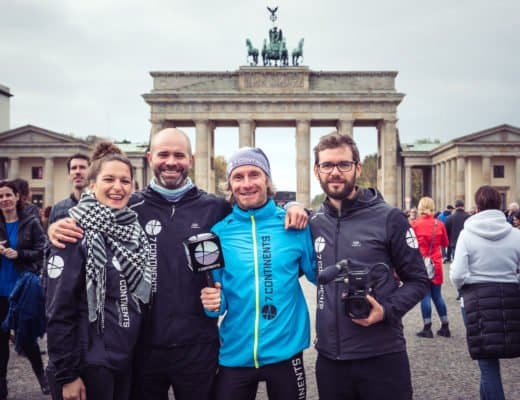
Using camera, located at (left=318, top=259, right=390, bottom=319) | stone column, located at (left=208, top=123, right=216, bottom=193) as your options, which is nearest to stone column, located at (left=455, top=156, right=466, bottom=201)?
stone column, located at (left=208, top=123, right=216, bottom=193)

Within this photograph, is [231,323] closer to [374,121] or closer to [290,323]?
[290,323]

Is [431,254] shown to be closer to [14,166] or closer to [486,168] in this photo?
[486,168]

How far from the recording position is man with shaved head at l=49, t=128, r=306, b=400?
4027 millimetres

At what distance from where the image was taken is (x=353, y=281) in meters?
3.48

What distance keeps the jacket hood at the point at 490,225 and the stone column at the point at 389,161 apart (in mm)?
47640

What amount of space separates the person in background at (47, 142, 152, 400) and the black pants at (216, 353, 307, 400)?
0.75 m

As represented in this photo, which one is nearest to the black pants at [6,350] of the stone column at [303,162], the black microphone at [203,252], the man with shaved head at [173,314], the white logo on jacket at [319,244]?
the man with shaved head at [173,314]

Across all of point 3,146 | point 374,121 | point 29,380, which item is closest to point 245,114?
point 374,121

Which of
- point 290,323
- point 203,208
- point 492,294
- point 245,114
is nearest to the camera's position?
point 290,323

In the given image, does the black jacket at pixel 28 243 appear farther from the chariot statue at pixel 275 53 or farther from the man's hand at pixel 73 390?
the chariot statue at pixel 275 53

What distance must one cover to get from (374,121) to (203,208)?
170 feet

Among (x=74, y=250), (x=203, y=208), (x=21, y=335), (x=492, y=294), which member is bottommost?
(x=21, y=335)

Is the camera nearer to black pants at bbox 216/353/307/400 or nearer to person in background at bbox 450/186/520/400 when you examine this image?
black pants at bbox 216/353/307/400

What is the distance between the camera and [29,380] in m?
7.61
